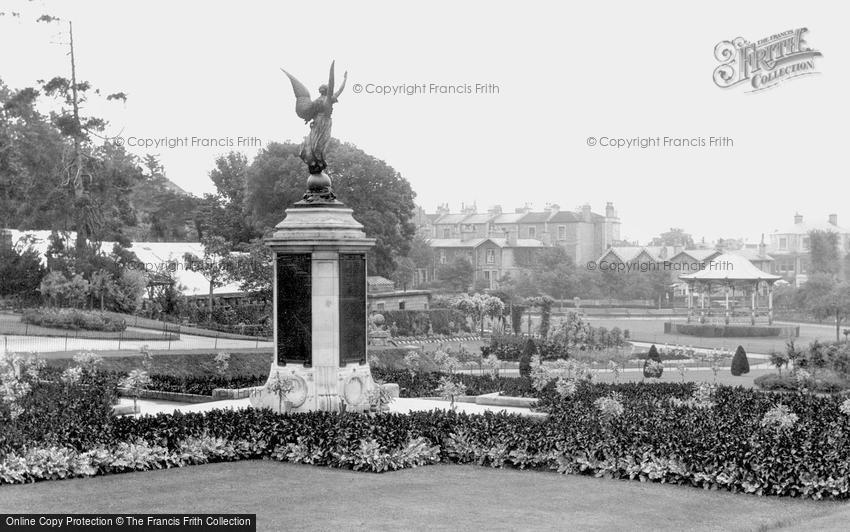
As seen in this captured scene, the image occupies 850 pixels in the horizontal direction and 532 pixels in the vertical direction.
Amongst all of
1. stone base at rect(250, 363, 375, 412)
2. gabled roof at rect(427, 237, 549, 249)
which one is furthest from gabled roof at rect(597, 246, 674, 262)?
stone base at rect(250, 363, 375, 412)

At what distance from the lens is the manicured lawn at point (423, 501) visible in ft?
48.5

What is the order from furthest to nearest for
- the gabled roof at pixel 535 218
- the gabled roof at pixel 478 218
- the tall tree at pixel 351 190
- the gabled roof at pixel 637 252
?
the gabled roof at pixel 478 218 < the gabled roof at pixel 535 218 < the gabled roof at pixel 637 252 < the tall tree at pixel 351 190

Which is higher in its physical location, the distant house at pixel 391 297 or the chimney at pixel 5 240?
the chimney at pixel 5 240

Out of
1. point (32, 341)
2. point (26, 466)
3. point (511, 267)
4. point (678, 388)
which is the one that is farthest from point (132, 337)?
point (511, 267)

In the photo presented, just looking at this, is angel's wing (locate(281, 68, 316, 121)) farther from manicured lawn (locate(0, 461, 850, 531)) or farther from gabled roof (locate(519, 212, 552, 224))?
gabled roof (locate(519, 212, 552, 224))

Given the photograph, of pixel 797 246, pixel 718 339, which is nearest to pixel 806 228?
pixel 797 246

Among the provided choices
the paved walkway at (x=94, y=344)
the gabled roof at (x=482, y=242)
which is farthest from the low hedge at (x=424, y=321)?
the gabled roof at (x=482, y=242)

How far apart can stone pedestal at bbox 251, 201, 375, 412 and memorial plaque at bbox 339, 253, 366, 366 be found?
2 cm

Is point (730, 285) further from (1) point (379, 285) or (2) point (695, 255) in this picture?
(2) point (695, 255)

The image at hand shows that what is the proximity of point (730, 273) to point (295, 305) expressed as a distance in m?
58.7

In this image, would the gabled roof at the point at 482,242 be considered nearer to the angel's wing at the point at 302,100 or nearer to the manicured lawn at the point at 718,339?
the manicured lawn at the point at 718,339

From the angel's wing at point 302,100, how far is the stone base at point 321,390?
5030mm

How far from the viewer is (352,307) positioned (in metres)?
22.2

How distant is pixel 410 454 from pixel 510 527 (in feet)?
15.2
